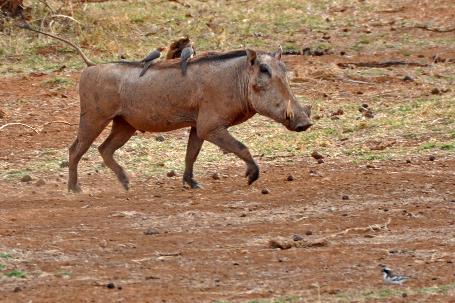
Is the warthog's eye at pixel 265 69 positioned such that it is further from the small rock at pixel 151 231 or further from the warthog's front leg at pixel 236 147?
the small rock at pixel 151 231

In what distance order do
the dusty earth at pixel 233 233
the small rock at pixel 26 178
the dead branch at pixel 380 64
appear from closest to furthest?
the dusty earth at pixel 233 233 → the small rock at pixel 26 178 → the dead branch at pixel 380 64

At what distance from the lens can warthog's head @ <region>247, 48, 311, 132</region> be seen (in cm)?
951

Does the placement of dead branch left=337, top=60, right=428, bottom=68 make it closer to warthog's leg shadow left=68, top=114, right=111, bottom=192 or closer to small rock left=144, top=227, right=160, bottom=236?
warthog's leg shadow left=68, top=114, right=111, bottom=192

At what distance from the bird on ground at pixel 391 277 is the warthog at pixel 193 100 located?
9.42 feet

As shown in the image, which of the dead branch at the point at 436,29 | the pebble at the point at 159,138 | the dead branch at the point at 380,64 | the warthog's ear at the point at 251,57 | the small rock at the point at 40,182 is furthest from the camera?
A: the dead branch at the point at 436,29

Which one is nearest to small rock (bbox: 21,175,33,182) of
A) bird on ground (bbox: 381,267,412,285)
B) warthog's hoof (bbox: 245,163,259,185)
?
warthog's hoof (bbox: 245,163,259,185)

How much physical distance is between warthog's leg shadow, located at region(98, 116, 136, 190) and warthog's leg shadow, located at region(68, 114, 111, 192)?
0.48 feet

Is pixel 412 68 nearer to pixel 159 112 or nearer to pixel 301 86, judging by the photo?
pixel 301 86

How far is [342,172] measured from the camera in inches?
392

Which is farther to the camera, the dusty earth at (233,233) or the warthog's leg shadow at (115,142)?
the warthog's leg shadow at (115,142)

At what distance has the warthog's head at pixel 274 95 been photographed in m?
9.51

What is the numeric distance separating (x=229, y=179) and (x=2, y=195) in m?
1.71

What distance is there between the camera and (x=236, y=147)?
944 centimetres

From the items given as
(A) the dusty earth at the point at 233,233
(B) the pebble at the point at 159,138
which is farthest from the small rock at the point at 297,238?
(B) the pebble at the point at 159,138
